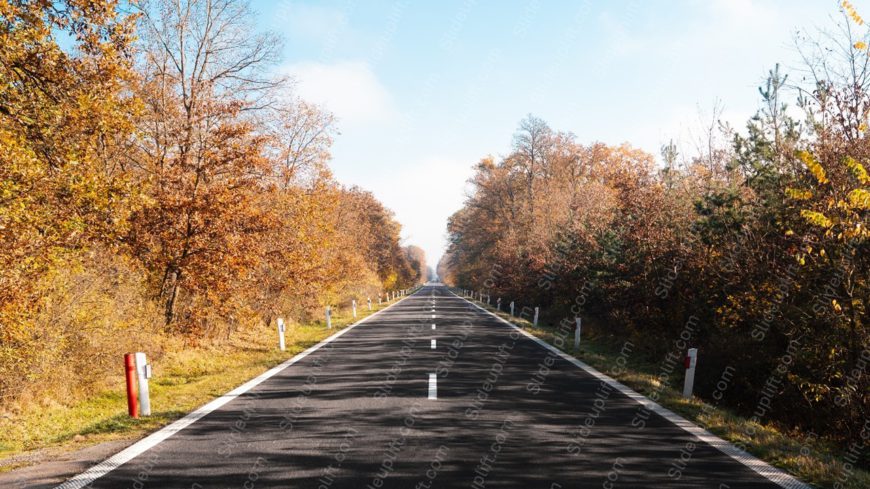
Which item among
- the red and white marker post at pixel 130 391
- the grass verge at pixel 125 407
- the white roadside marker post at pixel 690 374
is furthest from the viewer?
the white roadside marker post at pixel 690 374

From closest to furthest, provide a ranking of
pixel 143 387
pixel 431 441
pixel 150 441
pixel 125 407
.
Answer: pixel 431 441
pixel 150 441
pixel 143 387
pixel 125 407

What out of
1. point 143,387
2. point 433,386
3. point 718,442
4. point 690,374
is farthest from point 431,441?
point 690,374

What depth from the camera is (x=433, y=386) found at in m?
9.42

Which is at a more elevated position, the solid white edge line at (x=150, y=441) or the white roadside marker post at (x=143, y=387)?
the white roadside marker post at (x=143, y=387)

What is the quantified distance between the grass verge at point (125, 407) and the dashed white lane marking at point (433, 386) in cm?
345

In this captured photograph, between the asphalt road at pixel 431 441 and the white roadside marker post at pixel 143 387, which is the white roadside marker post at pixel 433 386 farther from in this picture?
the white roadside marker post at pixel 143 387

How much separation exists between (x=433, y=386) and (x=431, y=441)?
10.8ft

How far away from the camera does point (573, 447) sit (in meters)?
5.88

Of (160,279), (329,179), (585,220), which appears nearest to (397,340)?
(160,279)

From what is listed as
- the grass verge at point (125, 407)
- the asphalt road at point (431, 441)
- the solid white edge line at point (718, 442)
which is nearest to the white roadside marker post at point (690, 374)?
the solid white edge line at point (718, 442)

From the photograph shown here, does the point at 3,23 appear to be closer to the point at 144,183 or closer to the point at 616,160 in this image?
the point at 144,183

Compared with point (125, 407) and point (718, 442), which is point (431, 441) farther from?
point (125, 407)

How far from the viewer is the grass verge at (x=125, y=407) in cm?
673

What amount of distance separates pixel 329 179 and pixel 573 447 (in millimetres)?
25711
